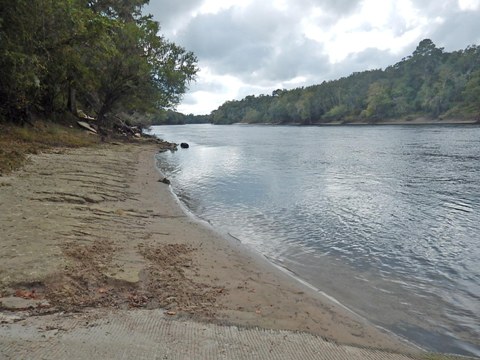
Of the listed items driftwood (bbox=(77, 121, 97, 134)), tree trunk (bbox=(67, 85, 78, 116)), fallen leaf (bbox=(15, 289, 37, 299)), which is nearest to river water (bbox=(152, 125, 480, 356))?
fallen leaf (bbox=(15, 289, 37, 299))

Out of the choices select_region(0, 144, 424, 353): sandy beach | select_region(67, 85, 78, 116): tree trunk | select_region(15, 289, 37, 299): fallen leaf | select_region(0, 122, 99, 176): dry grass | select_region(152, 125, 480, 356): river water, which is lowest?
select_region(152, 125, 480, 356): river water

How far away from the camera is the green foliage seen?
Answer: 4168 inches

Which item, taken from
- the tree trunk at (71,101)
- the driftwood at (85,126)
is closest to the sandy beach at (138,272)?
the driftwood at (85,126)

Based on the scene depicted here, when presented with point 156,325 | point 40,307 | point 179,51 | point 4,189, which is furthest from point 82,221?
point 179,51

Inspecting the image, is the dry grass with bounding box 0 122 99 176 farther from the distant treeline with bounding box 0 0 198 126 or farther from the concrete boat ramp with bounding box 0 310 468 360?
the concrete boat ramp with bounding box 0 310 468 360

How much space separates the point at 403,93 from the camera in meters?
124

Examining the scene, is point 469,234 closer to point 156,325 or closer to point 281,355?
point 281,355

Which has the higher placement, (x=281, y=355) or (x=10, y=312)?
(x=10, y=312)

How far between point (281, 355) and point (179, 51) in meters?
33.1

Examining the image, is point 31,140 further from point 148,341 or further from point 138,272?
point 148,341

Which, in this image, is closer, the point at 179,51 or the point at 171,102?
the point at 179,51

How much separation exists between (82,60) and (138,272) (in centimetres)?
2116

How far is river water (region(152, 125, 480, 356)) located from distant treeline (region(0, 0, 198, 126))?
8.15m

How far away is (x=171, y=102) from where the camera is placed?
35938 millimetres
